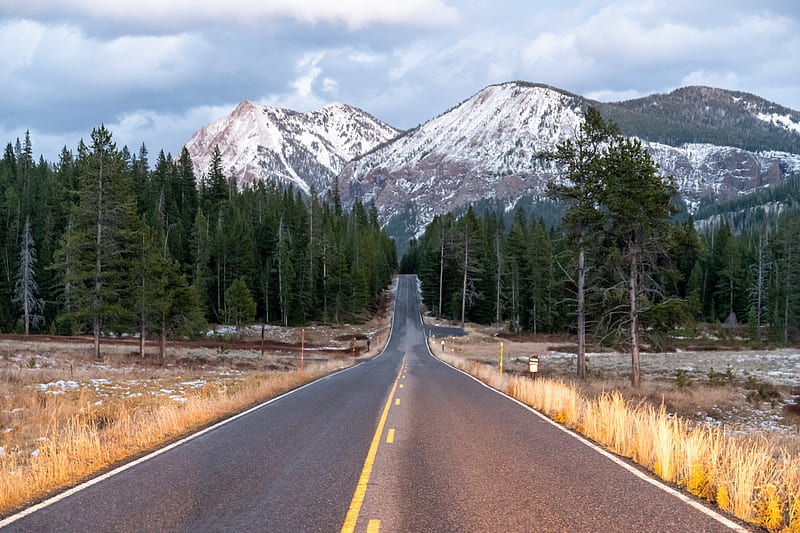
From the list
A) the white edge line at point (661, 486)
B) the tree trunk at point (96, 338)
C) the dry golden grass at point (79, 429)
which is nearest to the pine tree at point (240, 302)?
the tree trunk at point (96, 338)

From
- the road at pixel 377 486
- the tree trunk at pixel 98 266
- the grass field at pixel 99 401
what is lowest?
the grass field at pixel 99 401

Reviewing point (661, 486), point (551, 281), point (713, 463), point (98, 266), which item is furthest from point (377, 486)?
point (551, 281)

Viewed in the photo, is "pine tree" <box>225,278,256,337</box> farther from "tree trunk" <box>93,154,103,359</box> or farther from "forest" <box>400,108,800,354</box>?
"forest" <box>400,108,800,354</box>

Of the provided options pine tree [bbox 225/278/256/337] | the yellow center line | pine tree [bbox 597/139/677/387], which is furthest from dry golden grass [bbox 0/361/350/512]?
pine tree [bbox 225/278/256/337]

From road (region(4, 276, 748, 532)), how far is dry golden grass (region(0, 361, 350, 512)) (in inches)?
30.3

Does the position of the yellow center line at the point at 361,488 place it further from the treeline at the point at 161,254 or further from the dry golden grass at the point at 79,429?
the treeline at the point at 161,254

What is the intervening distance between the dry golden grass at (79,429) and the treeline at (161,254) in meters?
15.9

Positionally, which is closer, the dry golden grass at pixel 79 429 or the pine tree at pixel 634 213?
the dry golden grass at pixel 79 429

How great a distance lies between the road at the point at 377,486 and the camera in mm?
5977

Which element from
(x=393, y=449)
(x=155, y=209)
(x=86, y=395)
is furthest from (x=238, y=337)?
(x=393, y=449)

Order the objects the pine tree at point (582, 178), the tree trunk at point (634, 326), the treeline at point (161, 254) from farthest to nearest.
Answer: the treeline at point (161, 254) < the pine tree at point (582, 178) < the tree trunk at point (634, 326)

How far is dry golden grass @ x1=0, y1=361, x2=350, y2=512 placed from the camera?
7955 millimetres

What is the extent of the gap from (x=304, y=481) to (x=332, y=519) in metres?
1.73

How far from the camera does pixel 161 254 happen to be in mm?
44594
